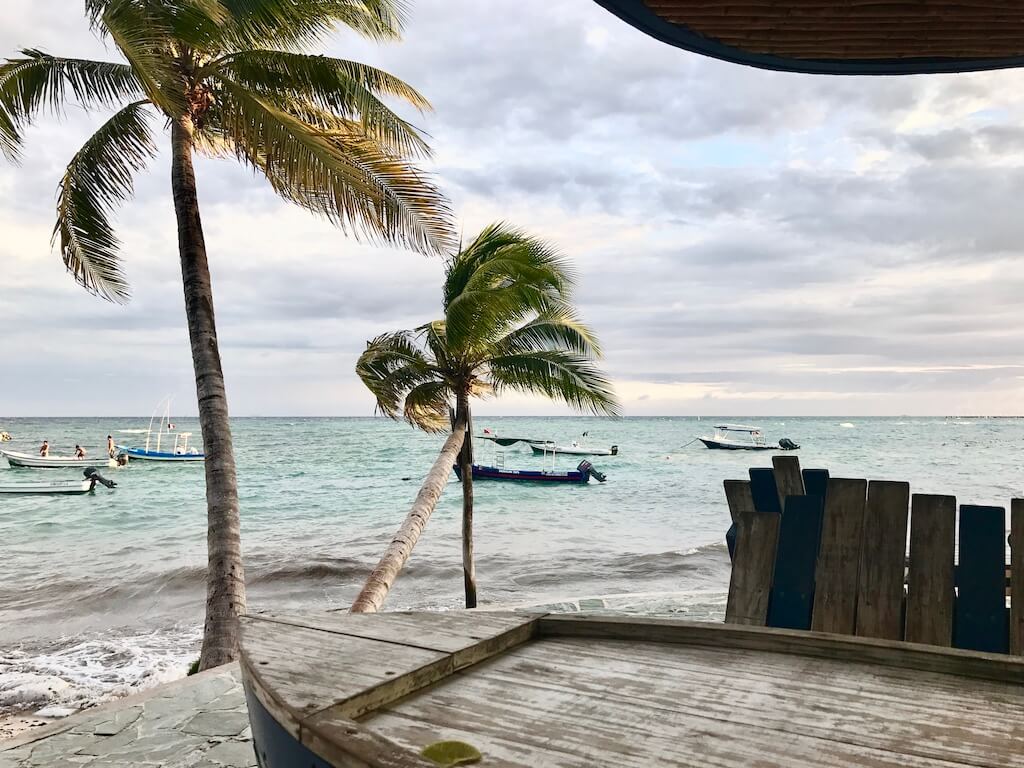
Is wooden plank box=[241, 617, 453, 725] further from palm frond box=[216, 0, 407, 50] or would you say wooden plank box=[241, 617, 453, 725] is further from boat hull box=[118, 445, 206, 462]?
boat hull box=[118, 445, 206, 462]

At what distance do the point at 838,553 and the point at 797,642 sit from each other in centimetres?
80

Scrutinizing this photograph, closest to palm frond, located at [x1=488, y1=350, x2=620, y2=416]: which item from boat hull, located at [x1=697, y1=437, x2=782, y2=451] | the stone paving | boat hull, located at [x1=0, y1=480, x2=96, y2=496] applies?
the stone paving

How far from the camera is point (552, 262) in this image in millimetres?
13461

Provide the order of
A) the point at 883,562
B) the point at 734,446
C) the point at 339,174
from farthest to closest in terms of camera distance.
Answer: the point at 734,446
the point at 339,174
the point at 883,562

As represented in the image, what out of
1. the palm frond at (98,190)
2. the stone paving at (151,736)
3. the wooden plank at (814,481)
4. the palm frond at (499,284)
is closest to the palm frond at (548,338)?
the palm frond at (499,284)

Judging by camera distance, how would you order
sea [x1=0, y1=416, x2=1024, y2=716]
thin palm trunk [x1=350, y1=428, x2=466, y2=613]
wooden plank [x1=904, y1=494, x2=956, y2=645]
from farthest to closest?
sea [x1=0, y1=416, x2=1024, y2=716] → thin palm trunk [x1=350, y1=428, x2=466, y2=613] → wooden plank [x1=904, y1=494, x2=956, y2=645]

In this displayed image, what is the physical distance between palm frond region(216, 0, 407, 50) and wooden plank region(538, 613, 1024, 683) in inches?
326

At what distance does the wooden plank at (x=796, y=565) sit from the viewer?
260cm

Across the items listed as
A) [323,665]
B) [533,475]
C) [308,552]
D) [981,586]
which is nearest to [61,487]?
[308,552]

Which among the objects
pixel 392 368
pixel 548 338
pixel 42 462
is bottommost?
pixel 42 462

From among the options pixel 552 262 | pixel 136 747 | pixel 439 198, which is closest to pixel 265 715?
pixel 136 747

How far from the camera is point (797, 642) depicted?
1878mm

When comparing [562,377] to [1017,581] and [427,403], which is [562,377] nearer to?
[427,403]

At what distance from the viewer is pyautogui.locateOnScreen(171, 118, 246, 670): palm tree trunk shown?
8398 mm
